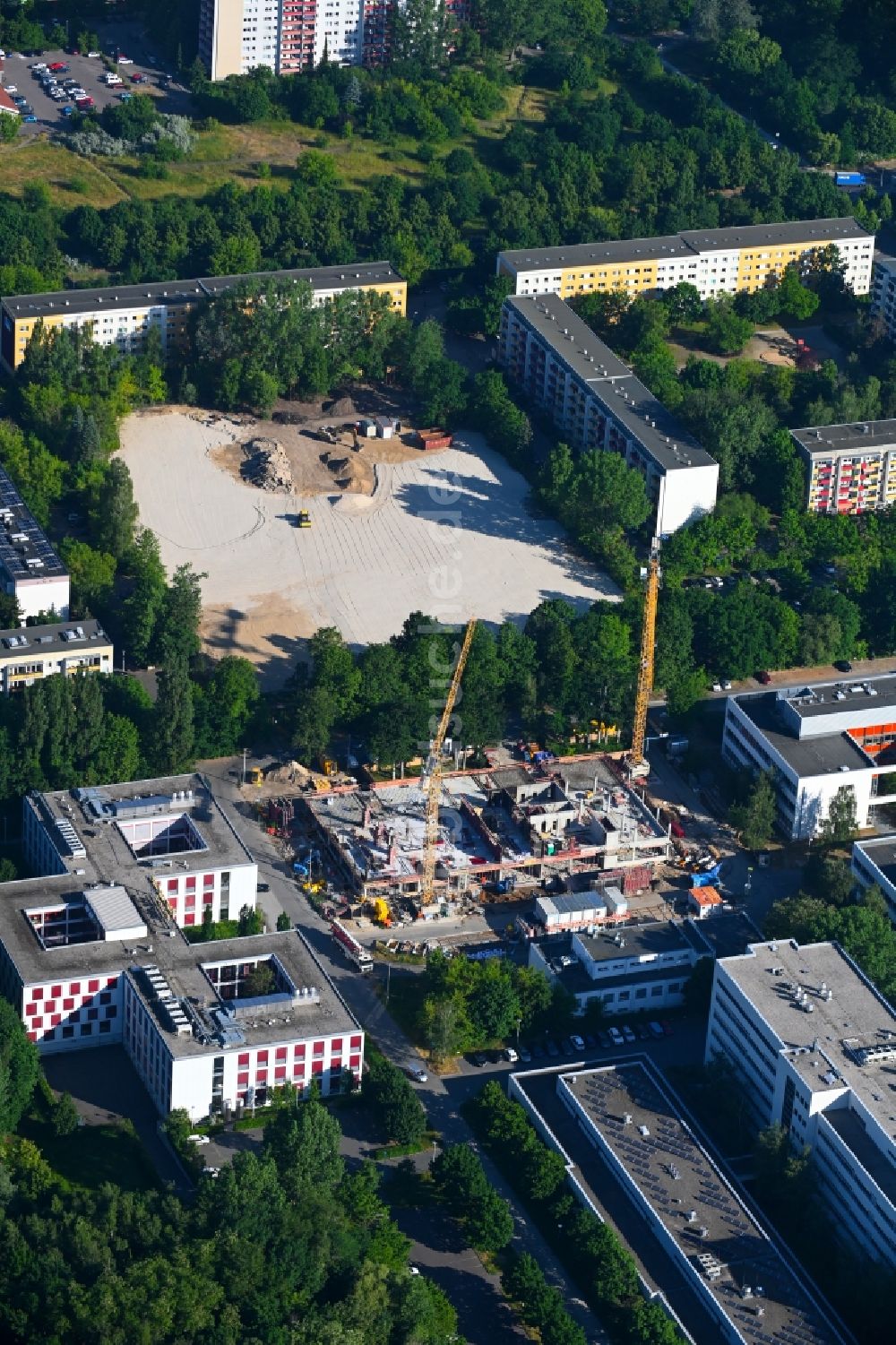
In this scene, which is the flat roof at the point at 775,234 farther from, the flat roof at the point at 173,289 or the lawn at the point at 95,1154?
the lawn at the point at 95,1154

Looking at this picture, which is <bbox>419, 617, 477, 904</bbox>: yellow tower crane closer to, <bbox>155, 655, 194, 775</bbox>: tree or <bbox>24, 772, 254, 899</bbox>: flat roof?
<bbox>24, 772, 254, 899</bbox>: flat roof

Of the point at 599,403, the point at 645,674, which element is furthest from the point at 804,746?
the point at 599,403

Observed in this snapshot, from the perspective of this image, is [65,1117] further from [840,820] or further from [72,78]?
[72,78]

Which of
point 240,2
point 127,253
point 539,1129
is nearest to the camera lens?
point 539,1129

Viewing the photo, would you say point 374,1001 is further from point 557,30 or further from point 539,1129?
point 557,30

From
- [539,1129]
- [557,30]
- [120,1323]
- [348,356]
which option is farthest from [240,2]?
[120,1323]

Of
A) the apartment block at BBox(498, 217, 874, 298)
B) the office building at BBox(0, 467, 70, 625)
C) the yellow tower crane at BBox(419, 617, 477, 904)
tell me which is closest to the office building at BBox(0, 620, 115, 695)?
the office building at BBox(0, 467, 70, 625)
